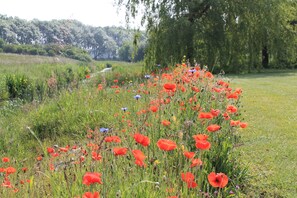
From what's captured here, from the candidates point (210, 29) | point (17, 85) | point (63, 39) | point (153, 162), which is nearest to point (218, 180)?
point (153, 162)

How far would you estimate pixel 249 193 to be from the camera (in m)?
2.96

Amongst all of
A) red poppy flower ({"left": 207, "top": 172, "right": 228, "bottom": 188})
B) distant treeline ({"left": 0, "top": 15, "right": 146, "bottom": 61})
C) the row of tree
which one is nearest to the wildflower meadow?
red poppy flower ({"left": 207, "top": 172, "right": 228, "bottom": 188})

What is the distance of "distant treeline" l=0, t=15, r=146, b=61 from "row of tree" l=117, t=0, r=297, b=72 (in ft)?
3.60

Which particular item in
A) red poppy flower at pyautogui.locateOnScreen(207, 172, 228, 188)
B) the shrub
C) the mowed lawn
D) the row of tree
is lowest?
the mowed lawn

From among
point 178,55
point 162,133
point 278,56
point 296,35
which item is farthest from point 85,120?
point 296,35

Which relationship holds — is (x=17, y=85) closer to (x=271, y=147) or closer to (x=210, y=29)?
(x=210, y=29)

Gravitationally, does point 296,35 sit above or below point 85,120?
above

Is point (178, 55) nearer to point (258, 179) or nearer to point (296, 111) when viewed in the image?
point (296, 111)

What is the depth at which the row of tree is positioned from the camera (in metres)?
13.0

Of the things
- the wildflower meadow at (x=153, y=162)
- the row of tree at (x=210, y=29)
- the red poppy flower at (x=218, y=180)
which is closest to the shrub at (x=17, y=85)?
the row of tree at (x=210, y=29)

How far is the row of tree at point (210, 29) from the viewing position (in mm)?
13000

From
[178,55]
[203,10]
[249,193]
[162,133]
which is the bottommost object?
[249,193]

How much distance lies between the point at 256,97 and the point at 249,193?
516cm

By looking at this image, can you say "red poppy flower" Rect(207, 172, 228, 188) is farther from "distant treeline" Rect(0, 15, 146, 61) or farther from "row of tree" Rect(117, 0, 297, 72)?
"row of tree" Rect(117, 0, 297, 72)
